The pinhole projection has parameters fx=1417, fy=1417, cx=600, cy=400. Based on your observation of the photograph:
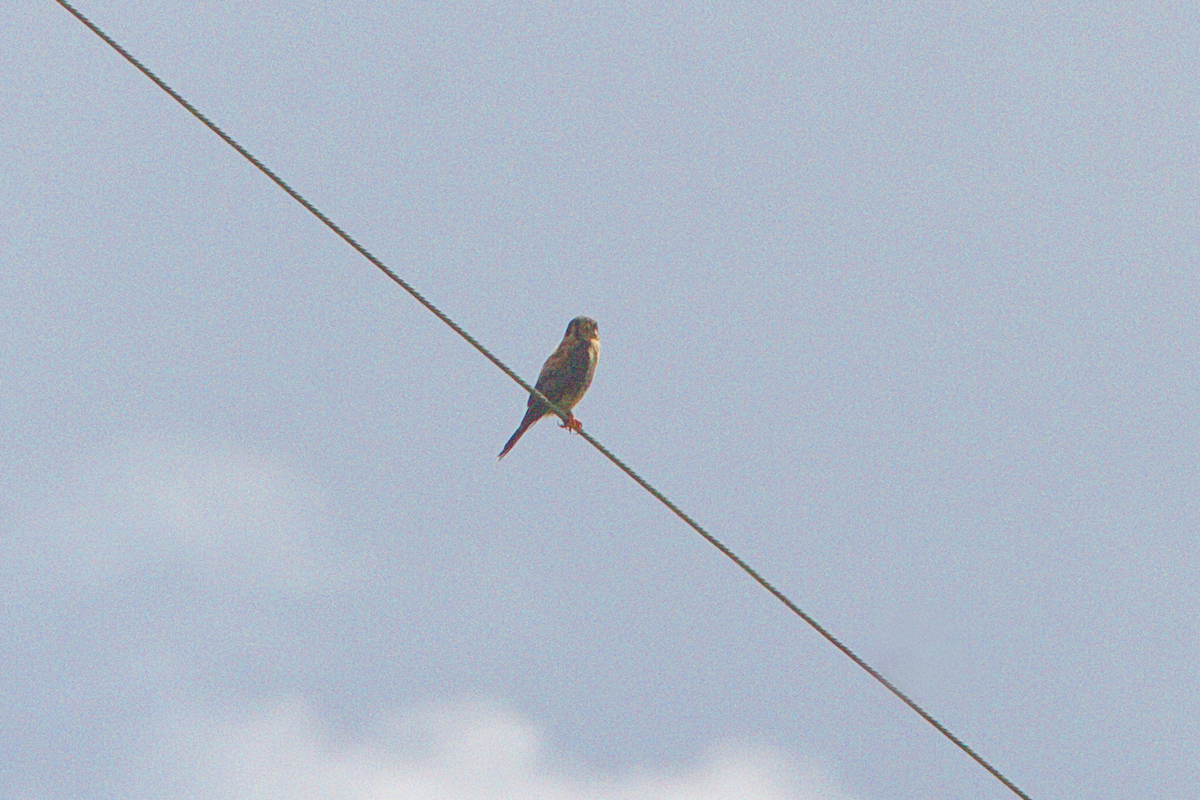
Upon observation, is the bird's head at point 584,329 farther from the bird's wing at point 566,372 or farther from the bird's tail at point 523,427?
the bird's tail at point 523,427

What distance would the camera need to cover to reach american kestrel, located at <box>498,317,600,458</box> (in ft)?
43.4

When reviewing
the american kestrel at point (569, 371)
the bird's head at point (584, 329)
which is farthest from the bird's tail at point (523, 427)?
the bird's head at point (584, 329)

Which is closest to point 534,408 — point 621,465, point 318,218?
point 621,465

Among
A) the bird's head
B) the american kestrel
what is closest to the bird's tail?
the american kestrel

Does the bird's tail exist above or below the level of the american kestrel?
below

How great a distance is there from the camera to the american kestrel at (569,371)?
43.4 ft

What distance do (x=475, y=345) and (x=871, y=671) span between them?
2584 millimetres

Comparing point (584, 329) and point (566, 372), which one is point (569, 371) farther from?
point (584, 329)

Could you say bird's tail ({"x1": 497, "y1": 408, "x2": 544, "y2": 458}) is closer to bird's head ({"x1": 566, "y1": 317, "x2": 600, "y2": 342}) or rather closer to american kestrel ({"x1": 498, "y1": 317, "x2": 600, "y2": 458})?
american kestrel ({"x1": 498, "y1": 317, "x2": 600, "y2": 458})

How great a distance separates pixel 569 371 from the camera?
45.2ft

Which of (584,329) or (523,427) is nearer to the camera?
(523,427)

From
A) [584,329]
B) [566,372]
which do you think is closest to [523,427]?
[566,372]

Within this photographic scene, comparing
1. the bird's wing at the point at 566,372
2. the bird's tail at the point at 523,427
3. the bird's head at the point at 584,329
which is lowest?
the bird's tail at the point at 523,427

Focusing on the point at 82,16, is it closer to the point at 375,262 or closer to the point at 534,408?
the point at 375,262
